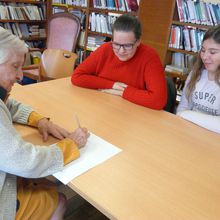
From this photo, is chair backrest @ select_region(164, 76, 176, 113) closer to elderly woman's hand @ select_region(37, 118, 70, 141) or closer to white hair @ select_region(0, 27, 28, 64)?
elderly woman's hand @ select_region(37, 118, 70, 141)

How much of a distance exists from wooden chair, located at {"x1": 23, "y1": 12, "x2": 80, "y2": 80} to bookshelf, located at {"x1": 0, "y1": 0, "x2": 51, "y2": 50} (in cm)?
23

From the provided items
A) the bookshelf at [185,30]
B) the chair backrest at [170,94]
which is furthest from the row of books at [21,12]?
the chair backrest at [170,94]

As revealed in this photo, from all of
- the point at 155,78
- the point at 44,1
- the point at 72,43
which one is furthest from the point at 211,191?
the point at 44,1

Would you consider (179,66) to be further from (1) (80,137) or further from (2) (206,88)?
(1) (80,137)

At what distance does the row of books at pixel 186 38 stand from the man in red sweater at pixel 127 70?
1425 millimetres

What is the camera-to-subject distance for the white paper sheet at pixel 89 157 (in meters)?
0.95

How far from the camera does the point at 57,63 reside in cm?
256

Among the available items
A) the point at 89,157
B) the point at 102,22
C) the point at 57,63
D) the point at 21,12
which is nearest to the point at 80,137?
the point at 89,157

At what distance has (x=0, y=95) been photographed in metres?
0.94

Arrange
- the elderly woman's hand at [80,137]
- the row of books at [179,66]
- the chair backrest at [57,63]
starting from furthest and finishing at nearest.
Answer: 1. the row of books at [179,66]
2. the chair backrest at [57,63]
3. the elderly woman's hand at [80,137]

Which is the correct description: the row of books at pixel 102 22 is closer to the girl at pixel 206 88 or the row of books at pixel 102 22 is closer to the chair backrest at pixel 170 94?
the chair backrest at pixel 170 94

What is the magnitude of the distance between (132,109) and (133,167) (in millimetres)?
619

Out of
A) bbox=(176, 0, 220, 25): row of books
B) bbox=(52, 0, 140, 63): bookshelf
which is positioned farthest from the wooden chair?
bbox=(176, 0, 220, 25): row of books

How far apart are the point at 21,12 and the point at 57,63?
1935 millimetres
